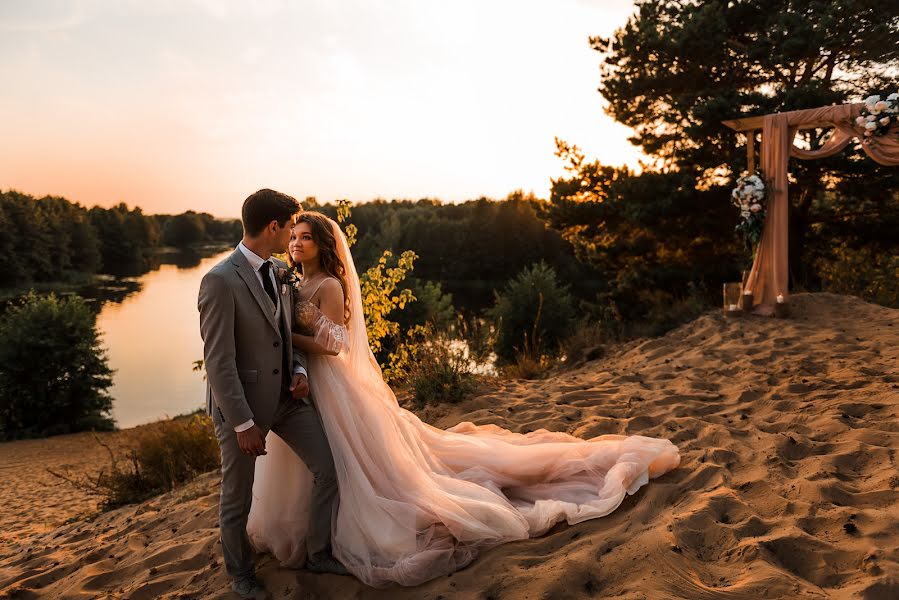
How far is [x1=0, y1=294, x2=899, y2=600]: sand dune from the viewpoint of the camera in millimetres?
2951

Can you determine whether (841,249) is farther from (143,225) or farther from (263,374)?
(143,225)

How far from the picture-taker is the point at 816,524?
3.26 metres

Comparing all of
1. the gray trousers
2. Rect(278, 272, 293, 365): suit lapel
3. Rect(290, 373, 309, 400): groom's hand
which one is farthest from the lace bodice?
the gray trousers

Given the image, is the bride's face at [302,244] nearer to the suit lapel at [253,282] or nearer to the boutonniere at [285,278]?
the boutonniere at [285,278]

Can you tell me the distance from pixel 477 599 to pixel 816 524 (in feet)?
6.17

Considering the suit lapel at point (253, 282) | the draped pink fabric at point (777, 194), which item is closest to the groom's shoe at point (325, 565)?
the suit lapel at point (253, 282)

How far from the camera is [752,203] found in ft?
31.2

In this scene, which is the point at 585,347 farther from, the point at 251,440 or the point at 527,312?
the point at 527,312

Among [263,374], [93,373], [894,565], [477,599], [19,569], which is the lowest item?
[93,373]

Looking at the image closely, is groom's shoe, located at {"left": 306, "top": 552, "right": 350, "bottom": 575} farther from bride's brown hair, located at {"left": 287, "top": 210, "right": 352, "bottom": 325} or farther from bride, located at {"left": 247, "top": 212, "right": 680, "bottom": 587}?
bride's brown hair, located at {"left": 287, "top": 210, "right": 352, "bottom": 325}

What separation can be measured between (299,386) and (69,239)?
251ft

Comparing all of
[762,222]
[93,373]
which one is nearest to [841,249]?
[762,222]

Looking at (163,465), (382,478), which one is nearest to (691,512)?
(382,478)

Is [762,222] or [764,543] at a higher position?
[762,222]
